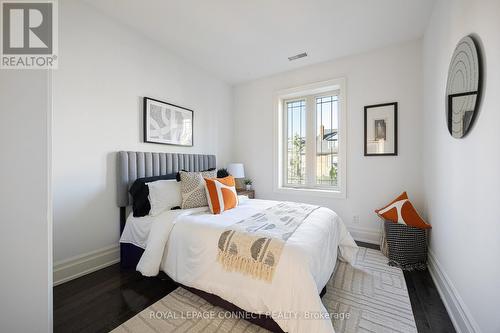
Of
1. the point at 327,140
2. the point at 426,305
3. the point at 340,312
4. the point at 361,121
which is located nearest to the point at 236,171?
the point at 327,140

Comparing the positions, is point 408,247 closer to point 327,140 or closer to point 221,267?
point 327,140

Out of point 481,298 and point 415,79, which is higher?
point 415,79

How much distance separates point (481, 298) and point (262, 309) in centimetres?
126

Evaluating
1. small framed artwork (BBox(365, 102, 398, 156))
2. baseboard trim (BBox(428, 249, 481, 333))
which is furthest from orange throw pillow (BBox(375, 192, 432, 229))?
small framed artwork (BBox(365, 102, 398, 156))

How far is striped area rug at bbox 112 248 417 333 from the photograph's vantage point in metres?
1.44

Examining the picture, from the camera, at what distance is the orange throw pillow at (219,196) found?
218 centimetres

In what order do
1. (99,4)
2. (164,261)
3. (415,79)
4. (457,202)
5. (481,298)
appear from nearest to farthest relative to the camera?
(481,298)
(457,202)
(164,261)
(99,4)
(415,79)

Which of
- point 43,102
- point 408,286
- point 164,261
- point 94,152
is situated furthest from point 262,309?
point 94,152

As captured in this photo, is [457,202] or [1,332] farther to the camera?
[457,202]

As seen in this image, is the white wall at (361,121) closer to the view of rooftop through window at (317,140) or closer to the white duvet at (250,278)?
the view of rooftop through window at (317,140)

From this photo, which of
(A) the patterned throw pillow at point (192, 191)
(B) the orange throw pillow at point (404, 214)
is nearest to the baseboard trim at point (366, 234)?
(B) the orange throw pillow at point (404, 214)

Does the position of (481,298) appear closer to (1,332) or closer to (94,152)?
(1,332)

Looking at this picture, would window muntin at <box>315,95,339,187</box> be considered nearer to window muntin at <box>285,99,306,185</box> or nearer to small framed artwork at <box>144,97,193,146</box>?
window muntin at <box>285,99,306,185</box>

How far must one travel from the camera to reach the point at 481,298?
119 cm
